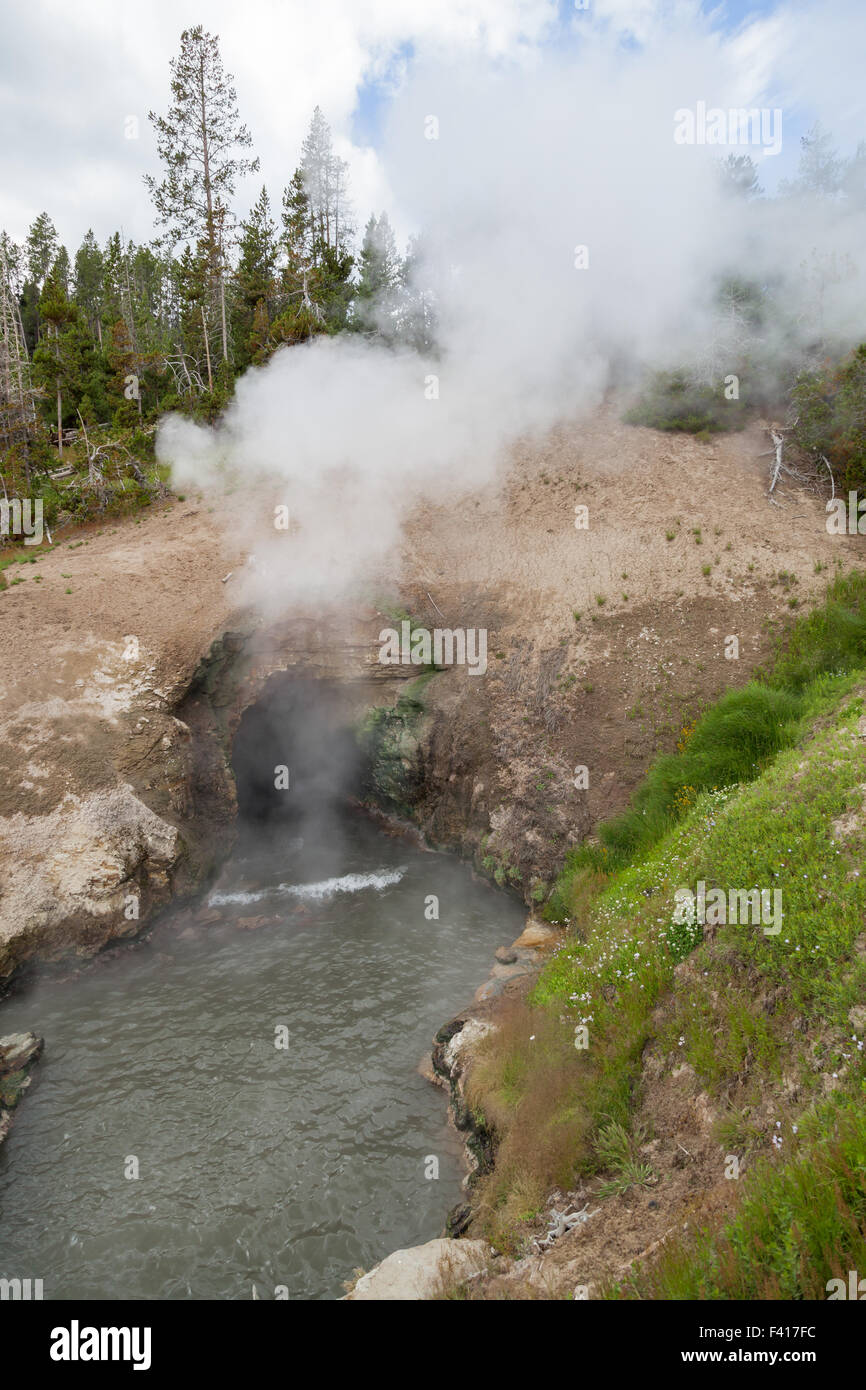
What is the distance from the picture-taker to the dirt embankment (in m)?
13.9

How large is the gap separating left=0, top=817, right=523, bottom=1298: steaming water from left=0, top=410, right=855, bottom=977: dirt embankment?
1.80m

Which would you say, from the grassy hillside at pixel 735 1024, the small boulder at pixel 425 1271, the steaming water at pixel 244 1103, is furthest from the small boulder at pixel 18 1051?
the grassy hillside at pixel 735 1024

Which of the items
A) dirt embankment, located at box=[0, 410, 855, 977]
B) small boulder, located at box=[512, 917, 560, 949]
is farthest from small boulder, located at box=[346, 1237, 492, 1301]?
dirt embankment, located at box=[0, 410, 855, 977]

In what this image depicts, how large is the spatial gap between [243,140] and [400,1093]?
36.3m

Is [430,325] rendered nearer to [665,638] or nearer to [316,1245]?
[665,638]

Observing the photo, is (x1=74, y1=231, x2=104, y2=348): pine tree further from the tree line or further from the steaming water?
the steaming water

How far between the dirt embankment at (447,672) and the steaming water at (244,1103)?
1.80 metres

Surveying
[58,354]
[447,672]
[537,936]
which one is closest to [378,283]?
[58,354]

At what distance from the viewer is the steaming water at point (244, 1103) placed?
7965mm

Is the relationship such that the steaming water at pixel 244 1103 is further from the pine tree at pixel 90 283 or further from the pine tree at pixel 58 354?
the pine tree at pixel 90 283

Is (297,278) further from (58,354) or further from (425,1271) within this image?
(425,1271)

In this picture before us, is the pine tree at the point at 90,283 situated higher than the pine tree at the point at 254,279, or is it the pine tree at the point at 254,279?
the pine tree at the point at 90,283

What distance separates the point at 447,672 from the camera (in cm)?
1809
